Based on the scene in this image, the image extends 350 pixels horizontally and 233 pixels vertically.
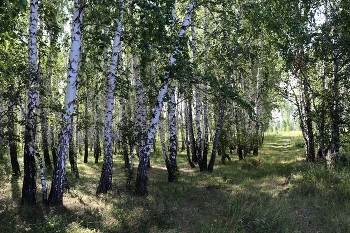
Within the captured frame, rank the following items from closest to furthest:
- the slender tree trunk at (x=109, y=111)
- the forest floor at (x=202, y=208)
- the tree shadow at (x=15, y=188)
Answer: the forest floor at (x=202, y=208)
the tree shadow at (x=15, y=188)
the slender tree trunk at (x=109, y=111)

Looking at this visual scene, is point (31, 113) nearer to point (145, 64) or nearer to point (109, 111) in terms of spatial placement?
point (109, 111)

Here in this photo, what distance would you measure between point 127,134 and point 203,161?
18.5 ft

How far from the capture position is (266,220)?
7125 millimetres

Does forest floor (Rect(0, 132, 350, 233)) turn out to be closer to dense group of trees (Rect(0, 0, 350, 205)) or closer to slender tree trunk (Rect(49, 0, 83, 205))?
slender tree trunk (Rect(49, 0, 83, 205))

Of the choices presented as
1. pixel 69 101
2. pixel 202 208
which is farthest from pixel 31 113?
pixel 202 208

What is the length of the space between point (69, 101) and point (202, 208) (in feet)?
17.0

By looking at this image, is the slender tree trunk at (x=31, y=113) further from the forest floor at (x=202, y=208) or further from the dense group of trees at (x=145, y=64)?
the forest floor at (x=202, y=208)

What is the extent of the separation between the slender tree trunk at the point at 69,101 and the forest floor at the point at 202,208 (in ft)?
1.96

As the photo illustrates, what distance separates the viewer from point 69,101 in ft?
26.1

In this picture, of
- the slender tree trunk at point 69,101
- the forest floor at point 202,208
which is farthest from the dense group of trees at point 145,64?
the forest floor at point 202,208

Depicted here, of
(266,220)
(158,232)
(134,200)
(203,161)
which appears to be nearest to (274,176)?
(203,161)

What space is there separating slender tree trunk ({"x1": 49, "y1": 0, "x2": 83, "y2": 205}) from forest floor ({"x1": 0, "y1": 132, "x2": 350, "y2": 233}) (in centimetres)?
60

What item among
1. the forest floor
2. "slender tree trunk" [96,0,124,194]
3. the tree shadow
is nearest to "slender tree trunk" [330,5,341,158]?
the forest floor

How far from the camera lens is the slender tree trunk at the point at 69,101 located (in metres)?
7.88
